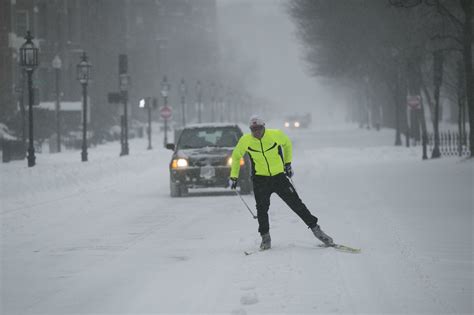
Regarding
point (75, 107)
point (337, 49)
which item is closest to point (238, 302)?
point (337, 49)

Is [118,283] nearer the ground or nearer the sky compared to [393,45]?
nearer the ground

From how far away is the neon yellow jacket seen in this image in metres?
12.9

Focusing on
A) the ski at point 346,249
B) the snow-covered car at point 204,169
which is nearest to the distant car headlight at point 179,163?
the snow-covered car at point 204,169

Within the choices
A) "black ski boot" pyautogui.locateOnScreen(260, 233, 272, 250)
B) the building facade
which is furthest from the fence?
"black ski boot" pyautogui.locateOnScreen(260, 233, 272, 250)

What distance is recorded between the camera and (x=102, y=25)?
292 ft

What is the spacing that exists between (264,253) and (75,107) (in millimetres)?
56653

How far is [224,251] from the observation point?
12.8m

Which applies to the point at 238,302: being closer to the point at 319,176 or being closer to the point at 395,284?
the point at 395,284

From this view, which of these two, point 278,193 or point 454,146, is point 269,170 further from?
point 454,146

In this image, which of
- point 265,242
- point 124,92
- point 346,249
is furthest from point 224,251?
point 124,92

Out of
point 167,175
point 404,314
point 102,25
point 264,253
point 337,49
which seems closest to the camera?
point 404,314

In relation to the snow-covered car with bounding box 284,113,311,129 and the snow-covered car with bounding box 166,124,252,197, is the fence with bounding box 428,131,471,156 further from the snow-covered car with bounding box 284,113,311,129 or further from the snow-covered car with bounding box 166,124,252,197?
the snow-covered car with bounding box 284,113,311,129

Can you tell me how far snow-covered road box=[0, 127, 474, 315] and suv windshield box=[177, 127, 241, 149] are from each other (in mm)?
1210

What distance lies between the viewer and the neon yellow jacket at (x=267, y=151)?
1292 cm
